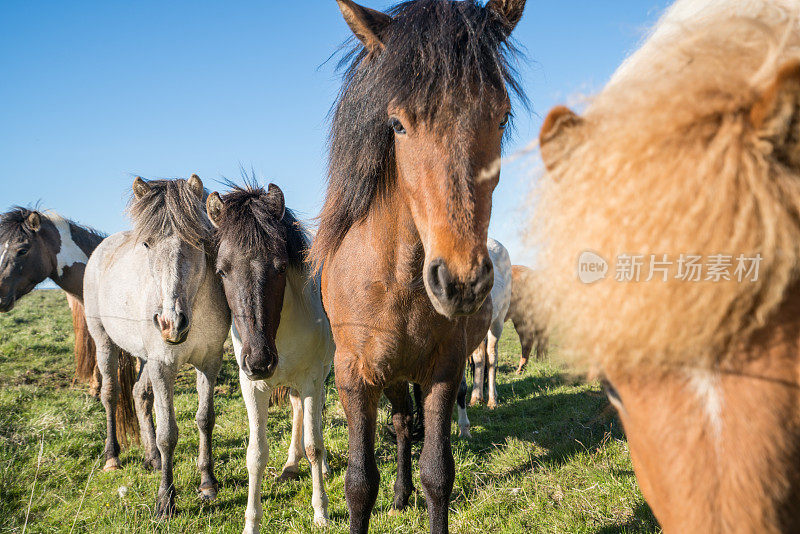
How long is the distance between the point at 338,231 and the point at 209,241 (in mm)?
1969

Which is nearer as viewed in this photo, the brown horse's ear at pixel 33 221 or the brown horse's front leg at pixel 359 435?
the brown horse's front leg at pixel 359 435

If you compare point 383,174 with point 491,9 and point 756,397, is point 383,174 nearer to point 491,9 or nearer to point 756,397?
point 491,9

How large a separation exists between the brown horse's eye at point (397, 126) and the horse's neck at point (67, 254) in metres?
6.48

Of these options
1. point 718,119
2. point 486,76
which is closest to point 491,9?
point 486,76

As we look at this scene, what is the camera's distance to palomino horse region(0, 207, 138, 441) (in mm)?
5629

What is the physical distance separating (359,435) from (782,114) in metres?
2.36

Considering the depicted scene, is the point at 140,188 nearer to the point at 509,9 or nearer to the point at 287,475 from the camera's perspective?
the point at 287,475

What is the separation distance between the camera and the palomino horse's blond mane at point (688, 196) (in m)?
0.58

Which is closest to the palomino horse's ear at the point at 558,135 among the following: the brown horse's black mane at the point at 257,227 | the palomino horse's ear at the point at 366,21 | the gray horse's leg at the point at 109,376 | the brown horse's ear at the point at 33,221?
the palomino horse's ear at the point at 366,21

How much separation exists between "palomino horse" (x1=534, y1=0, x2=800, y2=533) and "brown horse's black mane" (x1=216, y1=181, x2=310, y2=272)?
2.97 m

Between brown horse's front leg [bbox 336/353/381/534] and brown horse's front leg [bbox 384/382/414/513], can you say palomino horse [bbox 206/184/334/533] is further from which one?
brown horse's front leg [bbox 336/353/381/534]

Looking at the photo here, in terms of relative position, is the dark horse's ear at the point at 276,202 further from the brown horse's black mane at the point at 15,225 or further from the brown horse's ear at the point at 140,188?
→ the brown horse's black mane at the point at 15,225

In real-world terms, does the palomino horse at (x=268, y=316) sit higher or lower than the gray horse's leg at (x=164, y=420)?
higher

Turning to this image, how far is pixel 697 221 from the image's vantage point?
592 millimetres
